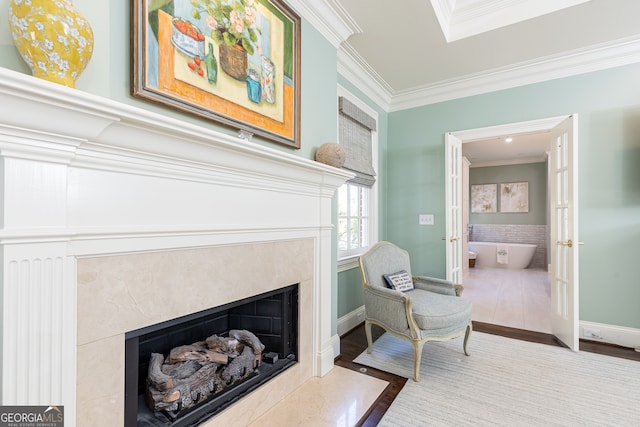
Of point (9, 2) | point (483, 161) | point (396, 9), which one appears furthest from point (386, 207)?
point (483, 161)

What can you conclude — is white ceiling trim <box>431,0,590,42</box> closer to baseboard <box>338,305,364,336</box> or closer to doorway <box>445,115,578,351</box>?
doorway <box>445,115,578,351</box>

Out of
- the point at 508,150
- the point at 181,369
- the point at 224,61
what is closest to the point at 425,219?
the point at 224,61

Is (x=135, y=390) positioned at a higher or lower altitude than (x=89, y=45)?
lower

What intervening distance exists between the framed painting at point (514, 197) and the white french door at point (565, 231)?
4692 millimetres

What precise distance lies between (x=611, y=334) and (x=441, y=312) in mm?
1839

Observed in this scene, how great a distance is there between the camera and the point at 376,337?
2777 mm

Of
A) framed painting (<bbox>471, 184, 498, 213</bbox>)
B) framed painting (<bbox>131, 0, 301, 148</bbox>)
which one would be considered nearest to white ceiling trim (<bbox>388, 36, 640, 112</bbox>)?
framed painting (<bbox>131, 0, 301, 148</bbox>)

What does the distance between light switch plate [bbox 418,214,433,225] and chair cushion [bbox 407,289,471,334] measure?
1215mm

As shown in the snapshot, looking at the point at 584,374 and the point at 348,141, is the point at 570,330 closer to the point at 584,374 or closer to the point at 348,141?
the point at 584,374

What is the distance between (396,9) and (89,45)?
6.69 ft

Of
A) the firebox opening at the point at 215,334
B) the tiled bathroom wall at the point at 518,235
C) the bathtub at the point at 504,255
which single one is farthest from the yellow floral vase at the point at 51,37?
the tiled bathroom wall at the point at 518,235

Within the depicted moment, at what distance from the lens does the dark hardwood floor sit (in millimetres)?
1711

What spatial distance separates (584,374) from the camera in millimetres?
2070

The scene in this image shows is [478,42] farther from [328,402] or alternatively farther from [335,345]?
[328,402]
